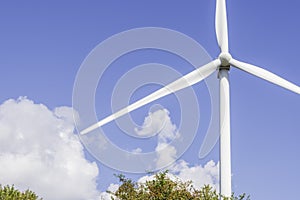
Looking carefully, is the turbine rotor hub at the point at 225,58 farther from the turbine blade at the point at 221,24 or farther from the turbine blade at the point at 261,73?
the turbine blade at the point at 221,24

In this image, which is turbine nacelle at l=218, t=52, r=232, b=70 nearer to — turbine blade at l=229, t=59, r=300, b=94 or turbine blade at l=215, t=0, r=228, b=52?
turbine blade at l=229, t=59, r=300, b=94

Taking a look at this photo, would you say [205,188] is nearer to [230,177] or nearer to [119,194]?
[230,177]

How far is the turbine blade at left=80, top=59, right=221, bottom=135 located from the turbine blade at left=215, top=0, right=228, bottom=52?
8.57ft

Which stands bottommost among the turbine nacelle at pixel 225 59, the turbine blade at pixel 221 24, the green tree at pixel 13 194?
the green tree at pixel 13 194

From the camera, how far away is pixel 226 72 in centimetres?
4375

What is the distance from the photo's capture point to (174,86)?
1628 inches

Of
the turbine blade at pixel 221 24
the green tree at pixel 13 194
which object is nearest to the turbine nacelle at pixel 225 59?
the turbine blade at pixel 221 24

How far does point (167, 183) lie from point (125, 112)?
225 inches

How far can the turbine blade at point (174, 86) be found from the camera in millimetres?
39031

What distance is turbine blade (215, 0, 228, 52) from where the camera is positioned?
1802 inches

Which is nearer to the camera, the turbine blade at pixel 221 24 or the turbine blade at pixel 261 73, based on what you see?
the turbine blade at pixel 261 73

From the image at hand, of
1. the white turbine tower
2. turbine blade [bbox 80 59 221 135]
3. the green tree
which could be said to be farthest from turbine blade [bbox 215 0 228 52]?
the green tree

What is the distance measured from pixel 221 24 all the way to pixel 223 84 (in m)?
6.02

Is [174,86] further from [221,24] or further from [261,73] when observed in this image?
[221,24]
